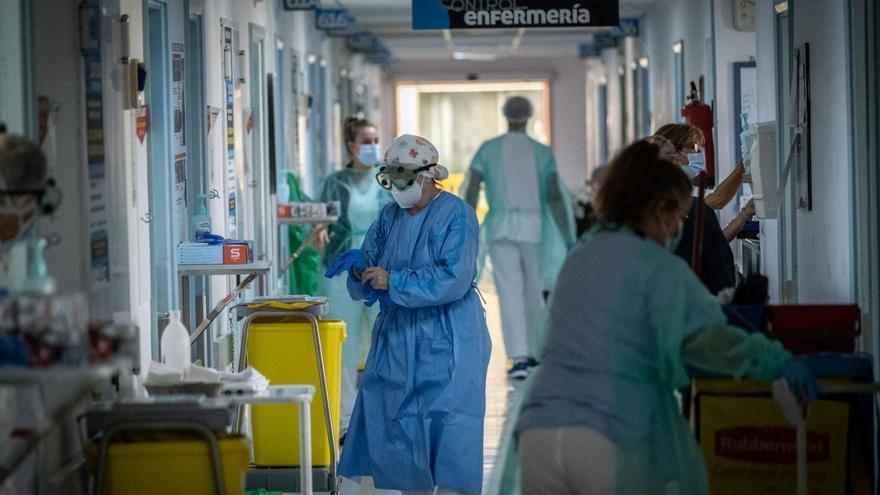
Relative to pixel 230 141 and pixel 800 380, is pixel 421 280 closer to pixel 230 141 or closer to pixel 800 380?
pixel 800 380

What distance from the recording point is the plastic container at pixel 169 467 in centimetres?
397

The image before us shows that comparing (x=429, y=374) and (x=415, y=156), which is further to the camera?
(x=415, y=156)

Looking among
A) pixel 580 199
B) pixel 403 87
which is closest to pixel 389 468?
pixel 580 199

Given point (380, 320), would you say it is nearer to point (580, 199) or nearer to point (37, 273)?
point (37, 273)

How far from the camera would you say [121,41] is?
493 cm

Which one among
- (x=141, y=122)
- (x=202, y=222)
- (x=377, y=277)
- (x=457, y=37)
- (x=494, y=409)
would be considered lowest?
(x=494, y=409)

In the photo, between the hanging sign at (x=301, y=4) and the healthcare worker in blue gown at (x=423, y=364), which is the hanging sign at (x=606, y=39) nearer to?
the hanging sign at (x=301, y=4)

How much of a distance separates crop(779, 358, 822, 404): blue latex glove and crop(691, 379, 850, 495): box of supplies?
1.12ft

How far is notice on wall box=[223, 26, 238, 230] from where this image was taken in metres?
7.52

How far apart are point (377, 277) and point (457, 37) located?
12.2 m

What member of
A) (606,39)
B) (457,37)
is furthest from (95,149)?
(457,37)

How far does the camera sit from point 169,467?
399 centimetres

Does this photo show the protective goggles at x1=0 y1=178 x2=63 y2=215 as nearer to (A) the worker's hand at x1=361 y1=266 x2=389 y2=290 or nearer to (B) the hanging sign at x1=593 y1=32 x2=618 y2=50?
(A) the worker's hand at x1=361 y1=266 x2=389 y2=290

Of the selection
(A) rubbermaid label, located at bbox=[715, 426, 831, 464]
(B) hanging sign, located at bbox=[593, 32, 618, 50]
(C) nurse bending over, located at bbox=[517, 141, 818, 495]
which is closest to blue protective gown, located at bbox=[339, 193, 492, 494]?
(A) rubbermaid label, located at bbox=[715, 426, 831, 464]
